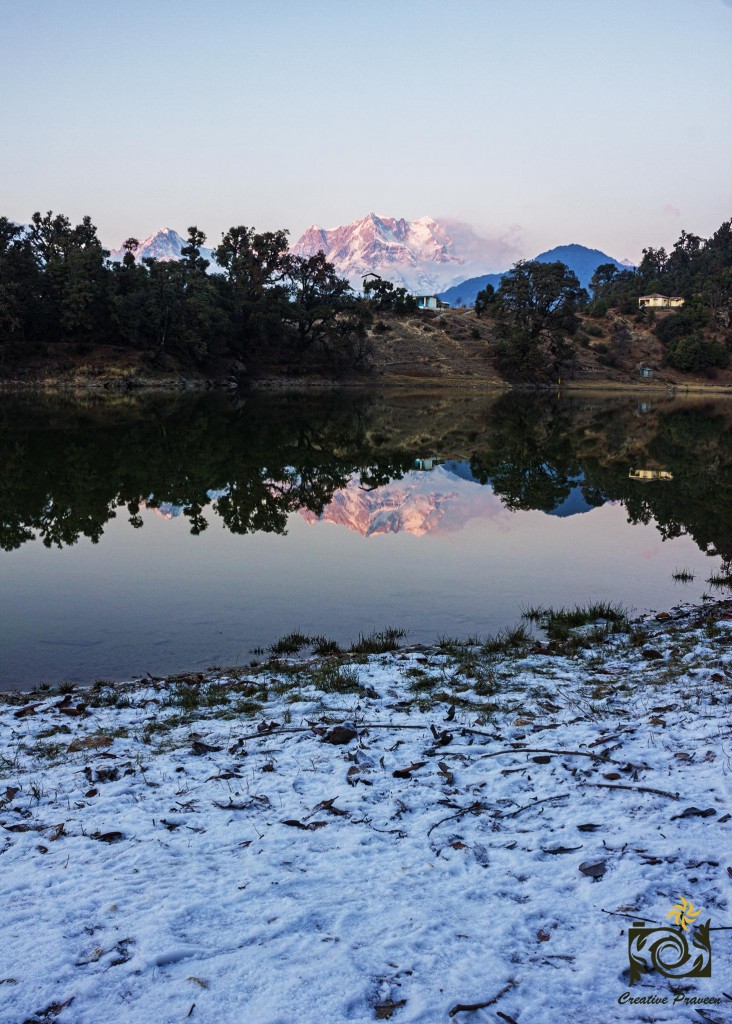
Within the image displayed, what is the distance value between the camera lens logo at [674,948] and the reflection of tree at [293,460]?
16419 millimetres

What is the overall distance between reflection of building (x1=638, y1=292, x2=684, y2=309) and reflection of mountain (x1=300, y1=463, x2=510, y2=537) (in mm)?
163834

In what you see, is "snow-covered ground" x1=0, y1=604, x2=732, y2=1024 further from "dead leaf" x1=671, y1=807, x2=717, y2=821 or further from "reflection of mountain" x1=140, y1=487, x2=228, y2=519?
"reflection of mountain" x1=140, y1=487, x2=228, y2=519

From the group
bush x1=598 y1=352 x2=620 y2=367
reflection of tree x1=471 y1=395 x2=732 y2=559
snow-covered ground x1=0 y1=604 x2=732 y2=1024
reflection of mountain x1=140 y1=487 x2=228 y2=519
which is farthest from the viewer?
bush x1=598 y1=352 x2=620 y2=367

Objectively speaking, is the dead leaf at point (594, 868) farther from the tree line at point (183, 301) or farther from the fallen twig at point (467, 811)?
the tree line at point (183, 301)

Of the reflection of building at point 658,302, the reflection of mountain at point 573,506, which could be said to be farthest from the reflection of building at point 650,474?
the reflection of building at point 658,302

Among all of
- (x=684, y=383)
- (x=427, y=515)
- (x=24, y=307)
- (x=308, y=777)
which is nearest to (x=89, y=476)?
(x=427, y=515)

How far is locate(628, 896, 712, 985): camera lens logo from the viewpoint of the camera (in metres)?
4.16

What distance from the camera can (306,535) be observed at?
67.5 ft

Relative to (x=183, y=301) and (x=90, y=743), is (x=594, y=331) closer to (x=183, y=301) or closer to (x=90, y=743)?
(x=183, y=301)

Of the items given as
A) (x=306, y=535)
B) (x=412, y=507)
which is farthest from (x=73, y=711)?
(x=412, y=507)

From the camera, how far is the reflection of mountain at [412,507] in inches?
878

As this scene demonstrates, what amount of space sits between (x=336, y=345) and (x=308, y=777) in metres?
102

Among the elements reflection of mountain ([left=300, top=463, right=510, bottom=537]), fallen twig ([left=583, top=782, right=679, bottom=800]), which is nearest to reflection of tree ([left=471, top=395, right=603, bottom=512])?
reflection of mountain ([left=300, top=463, right=510, bottom=537])

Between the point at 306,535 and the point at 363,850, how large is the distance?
15176 millimetres
